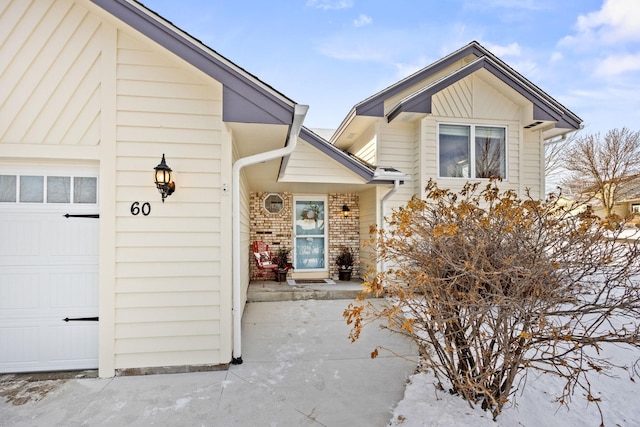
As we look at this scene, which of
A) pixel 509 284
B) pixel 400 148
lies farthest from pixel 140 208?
pixel 400 148

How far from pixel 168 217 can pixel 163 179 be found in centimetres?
48

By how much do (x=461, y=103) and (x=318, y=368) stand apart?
259 inches

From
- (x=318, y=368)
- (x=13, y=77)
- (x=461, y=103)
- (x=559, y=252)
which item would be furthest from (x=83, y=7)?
(x=461, y=103)

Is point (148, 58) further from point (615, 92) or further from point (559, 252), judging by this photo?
point (615, 92)

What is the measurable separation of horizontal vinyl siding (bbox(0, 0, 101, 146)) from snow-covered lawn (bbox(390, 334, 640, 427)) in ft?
13.9

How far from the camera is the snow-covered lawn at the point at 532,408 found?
2605mm

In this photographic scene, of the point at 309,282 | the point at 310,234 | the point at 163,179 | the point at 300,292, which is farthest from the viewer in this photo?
the point at 310,234

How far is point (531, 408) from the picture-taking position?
2820mm

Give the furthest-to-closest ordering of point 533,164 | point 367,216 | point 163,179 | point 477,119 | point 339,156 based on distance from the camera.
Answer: point 367,216 < point 533,164 < point 477,119 < point 339,156 < point 163,179

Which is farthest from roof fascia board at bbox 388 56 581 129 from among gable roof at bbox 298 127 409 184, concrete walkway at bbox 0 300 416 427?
concrete walkway at bbox 0 300 416 427

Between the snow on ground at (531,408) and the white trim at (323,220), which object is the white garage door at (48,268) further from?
the white trim at (323,220)

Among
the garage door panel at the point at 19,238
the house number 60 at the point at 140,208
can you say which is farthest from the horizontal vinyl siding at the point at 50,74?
the garage door panel at the point at 19,238

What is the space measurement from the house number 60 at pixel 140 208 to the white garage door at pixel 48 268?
0.48 meters

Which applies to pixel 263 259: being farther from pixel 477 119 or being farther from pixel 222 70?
pixel 477 119
